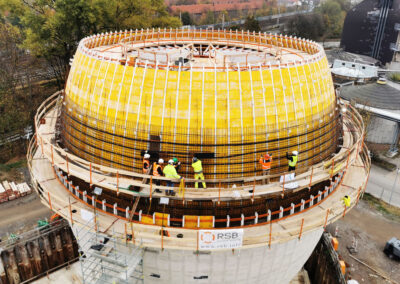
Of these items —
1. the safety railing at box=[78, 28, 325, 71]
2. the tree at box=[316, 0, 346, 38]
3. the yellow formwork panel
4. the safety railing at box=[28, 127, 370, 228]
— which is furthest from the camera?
the tree at box=[316, 0, 346, 38]

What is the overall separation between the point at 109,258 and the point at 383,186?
39.6m

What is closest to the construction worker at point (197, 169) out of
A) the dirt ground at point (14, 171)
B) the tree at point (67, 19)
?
the dirt ground at point (14, 171)

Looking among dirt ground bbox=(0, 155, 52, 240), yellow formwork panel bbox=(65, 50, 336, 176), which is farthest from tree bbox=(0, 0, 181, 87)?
yellow formwork panel bbox=(65, 50, 336, 176)

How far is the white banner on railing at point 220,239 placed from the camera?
20058 millimetres

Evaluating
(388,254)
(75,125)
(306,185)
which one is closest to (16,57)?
(75,125)

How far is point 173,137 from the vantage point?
864 inches

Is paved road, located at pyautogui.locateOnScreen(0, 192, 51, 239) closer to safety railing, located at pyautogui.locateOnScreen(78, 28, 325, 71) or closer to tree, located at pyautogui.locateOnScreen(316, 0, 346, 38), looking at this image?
safety railing, located at pyautogui.locateOnScreen(78, 28, 325, 71)

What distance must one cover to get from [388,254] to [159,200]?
84.4 ft

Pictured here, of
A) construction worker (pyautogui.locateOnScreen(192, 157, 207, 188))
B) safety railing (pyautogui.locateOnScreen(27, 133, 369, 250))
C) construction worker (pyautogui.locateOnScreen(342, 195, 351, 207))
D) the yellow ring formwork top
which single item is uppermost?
the yellow ring formwork top

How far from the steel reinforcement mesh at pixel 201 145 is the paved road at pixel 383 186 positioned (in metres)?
25.4

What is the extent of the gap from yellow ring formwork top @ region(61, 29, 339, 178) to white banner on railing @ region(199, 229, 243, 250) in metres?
3.83

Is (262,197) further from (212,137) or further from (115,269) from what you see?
(115,269)

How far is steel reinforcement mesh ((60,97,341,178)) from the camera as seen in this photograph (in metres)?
21.9

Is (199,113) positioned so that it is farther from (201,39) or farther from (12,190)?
(12,190)
